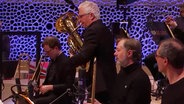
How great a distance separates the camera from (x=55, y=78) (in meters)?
5.15

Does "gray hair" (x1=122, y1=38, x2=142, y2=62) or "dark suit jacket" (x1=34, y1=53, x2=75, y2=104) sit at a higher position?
"gray hair" (x1=122, y1=38, x2=142, y2=62)

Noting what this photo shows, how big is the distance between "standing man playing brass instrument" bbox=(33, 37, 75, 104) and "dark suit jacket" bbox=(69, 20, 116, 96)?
2.42 feet

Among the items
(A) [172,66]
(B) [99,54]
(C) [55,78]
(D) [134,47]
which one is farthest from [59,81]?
(A) [172,66]

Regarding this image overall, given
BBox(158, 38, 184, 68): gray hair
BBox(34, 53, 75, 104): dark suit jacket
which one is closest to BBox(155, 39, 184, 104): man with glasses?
BBox(158, 38, 184, 68): gray hair

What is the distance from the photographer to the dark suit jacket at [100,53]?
4266mm

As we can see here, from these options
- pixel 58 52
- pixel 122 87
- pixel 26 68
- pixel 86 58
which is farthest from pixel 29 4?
pixel 122 87

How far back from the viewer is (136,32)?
34.0 ft

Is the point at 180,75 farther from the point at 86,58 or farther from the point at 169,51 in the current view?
the point at 86,58

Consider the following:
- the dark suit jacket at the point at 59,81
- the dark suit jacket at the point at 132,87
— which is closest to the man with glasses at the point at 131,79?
the dark suit jacket at the point at 132,87

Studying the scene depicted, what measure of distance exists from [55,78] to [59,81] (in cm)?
8

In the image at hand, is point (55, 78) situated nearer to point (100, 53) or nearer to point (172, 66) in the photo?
point (100, 53)

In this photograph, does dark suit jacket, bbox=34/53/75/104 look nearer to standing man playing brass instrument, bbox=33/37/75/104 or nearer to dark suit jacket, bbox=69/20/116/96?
standing man playing brass instrument, bbox=33/37/75/104

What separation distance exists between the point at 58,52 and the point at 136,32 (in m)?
5.38

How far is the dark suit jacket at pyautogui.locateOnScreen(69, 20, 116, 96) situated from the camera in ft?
14.0
